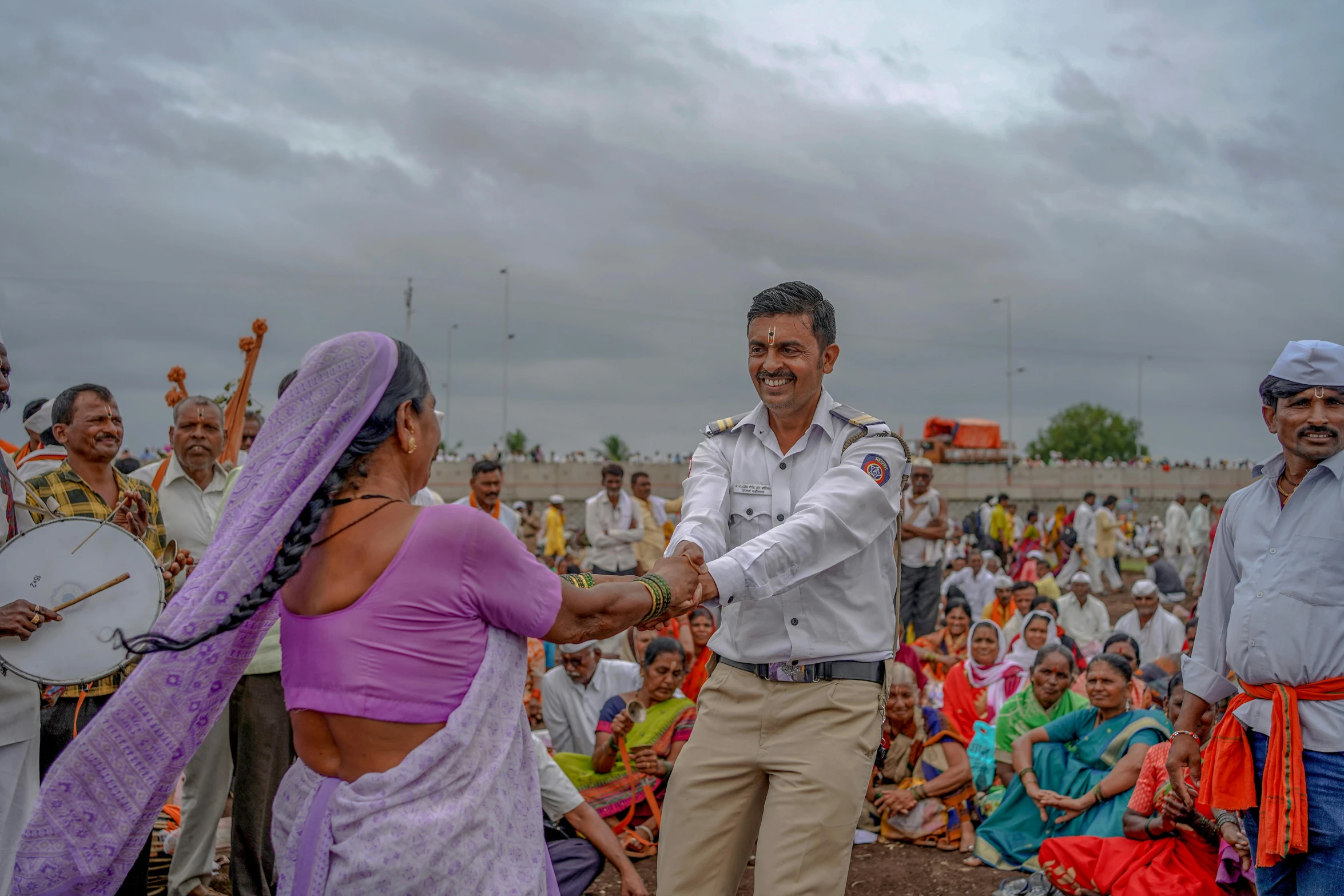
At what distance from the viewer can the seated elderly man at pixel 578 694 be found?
7570 millimetres

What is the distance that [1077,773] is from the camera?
6273 millimetres

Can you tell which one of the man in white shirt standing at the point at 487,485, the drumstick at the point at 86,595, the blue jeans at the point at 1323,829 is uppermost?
the man in white shirt standing at the point at 487,485

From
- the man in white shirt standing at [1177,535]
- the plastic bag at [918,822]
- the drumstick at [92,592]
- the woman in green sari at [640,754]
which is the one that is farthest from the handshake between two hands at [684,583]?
the man in white shirt standing at [1177,535]

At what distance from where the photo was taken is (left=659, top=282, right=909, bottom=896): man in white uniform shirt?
3139mm

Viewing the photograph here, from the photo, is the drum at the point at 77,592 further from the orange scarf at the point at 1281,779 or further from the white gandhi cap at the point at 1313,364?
the white gandhi cap at the point at 1313,364

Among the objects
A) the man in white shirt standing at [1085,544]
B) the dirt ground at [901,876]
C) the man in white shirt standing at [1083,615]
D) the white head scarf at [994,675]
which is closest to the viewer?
the dirt ground at [901,876]

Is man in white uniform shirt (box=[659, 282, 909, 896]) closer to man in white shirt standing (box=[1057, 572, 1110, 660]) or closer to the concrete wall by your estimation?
man in white shirt standing (box=[1057, 572, 1110, 660])

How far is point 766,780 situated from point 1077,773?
3704 mm

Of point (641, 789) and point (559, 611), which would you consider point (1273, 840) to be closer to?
point (559, 611)

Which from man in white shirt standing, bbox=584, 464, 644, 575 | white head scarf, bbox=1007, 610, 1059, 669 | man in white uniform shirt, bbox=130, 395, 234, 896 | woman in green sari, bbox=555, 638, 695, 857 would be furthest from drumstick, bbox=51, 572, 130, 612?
man in white shirt standing, bbox=584, 464, 644, 575

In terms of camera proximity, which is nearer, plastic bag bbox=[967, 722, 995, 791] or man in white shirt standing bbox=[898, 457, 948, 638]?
plastic bag bbox=[967, 722, 995, 791]

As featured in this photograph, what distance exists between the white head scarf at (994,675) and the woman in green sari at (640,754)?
2.67 m

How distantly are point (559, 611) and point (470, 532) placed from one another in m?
0.29

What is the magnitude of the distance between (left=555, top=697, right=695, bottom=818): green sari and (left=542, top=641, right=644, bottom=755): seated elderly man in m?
0.50
